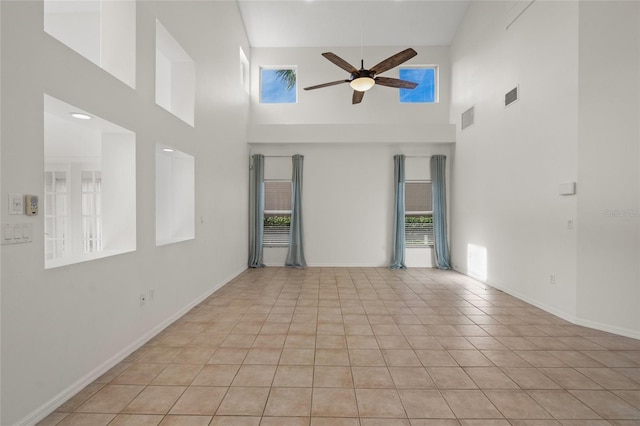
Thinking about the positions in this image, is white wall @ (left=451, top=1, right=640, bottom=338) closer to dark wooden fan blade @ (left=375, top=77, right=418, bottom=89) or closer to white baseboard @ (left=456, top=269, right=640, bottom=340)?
white baseboard @ (left=456, top=269, right=640, bottom=340)

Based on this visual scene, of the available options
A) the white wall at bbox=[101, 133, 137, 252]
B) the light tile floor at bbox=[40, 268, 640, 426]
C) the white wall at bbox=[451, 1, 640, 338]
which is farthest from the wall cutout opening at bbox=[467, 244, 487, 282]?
the white wall at bbox=[101, 133, 137, 252]

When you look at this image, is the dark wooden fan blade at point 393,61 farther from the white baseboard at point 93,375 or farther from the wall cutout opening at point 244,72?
the white baseboard at point 93,375

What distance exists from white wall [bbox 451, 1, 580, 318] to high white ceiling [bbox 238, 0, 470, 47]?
614mm

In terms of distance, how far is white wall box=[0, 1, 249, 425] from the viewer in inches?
66.4

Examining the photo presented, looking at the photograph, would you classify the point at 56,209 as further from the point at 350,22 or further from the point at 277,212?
the point at 350,22

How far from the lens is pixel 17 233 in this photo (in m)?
1.70

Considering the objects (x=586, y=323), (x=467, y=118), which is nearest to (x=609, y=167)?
(x=586, y=323)

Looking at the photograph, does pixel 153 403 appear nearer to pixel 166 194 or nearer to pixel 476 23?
pixel 166 194

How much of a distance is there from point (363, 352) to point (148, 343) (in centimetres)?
204

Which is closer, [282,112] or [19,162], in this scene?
[19,162]

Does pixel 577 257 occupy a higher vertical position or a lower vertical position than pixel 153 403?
higher

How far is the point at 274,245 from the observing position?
7.12m

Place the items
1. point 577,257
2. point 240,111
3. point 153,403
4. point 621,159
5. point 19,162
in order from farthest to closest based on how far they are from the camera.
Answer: point 240,111 → point 577,257 → point 621,159 → point 153,403 → point 19,162

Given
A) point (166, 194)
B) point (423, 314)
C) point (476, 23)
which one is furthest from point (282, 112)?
point (423, 314)
